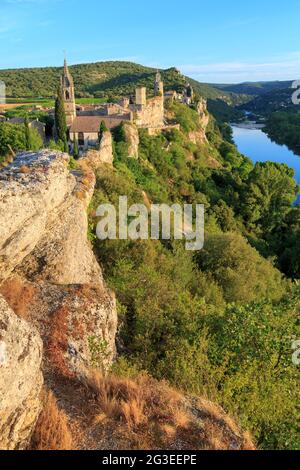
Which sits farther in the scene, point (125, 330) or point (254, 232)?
point (254, 232)

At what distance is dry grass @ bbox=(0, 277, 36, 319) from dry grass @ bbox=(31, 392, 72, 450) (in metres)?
2.75

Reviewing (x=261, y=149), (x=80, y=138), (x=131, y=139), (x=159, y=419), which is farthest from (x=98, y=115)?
(x=261, y=149)

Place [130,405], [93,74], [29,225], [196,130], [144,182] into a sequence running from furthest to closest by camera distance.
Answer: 1. [93,74]
2. [196,130]
3. [144,182]
4. [29,225]
5. [130,405]

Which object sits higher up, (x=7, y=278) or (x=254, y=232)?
(x=7, y=278)

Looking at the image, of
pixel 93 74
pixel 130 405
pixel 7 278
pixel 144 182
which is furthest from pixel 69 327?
pixel 93 74

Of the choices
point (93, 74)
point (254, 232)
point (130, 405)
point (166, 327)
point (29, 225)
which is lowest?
point (254, 232)

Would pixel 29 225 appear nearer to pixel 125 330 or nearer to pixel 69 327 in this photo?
pixel 69 327

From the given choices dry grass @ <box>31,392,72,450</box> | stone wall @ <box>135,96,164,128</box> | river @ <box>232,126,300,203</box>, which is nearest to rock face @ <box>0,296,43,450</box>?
dry grass @ <box>31,392,72,450</box>

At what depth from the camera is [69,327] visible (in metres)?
8.99

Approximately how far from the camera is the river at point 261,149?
254ft

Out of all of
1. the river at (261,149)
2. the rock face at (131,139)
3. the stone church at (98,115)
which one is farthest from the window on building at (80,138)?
the river at (261,149)

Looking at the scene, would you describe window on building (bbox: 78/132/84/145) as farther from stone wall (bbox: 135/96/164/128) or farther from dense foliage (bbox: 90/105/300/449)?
stone wall (bbox: 135/96/164/128)

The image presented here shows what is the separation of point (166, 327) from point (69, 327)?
3.38 metres

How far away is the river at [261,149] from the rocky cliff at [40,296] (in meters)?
61.3
